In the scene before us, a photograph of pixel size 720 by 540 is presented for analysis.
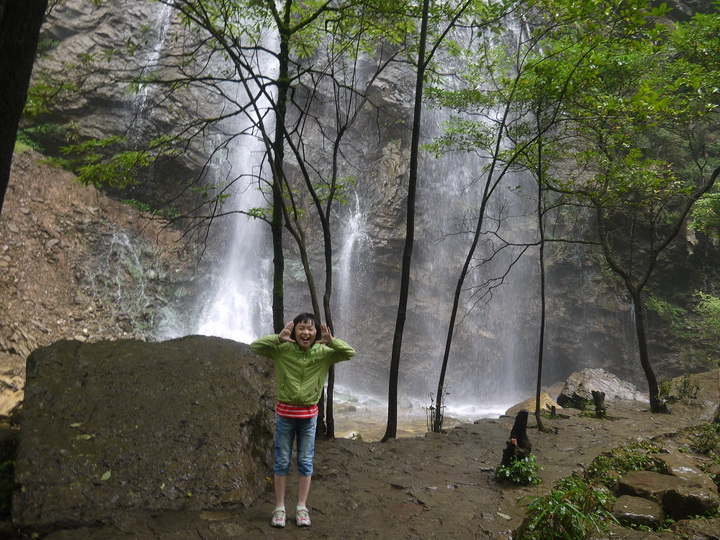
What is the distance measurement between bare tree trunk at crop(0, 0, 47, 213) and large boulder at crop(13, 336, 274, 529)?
2182 millimetres

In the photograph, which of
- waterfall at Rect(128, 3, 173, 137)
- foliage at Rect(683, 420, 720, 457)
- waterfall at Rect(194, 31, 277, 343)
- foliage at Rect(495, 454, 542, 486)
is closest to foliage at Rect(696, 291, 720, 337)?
foliage at Rect(683, 420, 720, 457)

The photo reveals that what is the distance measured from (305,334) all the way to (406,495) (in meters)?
2.00

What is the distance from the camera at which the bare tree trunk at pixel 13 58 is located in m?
1.62

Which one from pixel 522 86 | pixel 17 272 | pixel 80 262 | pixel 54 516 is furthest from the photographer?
pixel 80 262

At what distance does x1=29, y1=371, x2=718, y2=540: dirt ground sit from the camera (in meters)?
2.95

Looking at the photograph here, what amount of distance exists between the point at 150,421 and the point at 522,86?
7109 mm

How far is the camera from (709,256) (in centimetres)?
1661

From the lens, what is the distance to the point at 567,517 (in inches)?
106

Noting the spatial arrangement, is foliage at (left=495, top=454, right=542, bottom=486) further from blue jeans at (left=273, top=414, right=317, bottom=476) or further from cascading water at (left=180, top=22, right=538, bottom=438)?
cascading water at (left=180, top=22, right=538, bottom=438)

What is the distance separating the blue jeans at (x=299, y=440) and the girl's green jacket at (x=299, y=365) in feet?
0.54

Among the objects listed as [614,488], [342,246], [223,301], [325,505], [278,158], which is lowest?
[325,505]

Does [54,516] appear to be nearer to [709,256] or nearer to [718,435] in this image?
[718,435]

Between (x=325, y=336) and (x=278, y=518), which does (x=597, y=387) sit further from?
(x=278, y=518)

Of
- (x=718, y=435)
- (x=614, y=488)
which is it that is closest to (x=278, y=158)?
(x=614, y=488)
